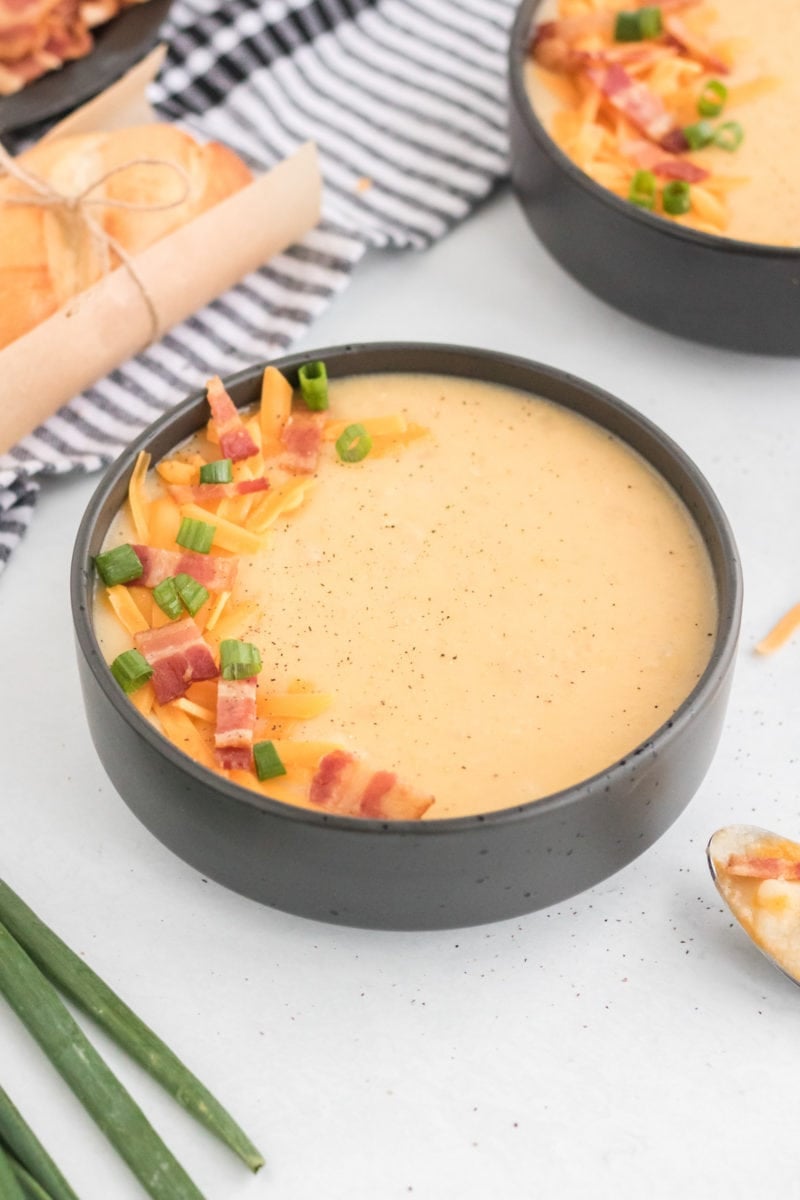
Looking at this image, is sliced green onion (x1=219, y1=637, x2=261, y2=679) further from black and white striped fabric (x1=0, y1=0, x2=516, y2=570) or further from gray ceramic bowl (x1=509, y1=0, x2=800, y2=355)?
gray ceramic bowl (x1=509, y1=0, x2=800, y2=355)

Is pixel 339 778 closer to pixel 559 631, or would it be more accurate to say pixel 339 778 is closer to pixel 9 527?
pixel 559 631

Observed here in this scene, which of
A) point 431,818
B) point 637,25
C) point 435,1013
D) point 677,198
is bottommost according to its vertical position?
point 435,1013

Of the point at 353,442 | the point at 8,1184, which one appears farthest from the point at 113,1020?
the point at 353,442

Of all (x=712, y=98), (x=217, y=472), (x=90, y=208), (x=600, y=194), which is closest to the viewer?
(x=217, y=472)

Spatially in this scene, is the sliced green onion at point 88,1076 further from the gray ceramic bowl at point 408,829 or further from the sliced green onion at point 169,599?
the sliced green onion at point 169,599

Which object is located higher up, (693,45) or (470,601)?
(693,45)

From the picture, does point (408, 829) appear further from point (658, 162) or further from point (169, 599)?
point (658, 162)

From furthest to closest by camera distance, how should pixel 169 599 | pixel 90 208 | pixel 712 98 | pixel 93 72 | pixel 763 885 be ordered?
pixel 93 72 → pixel 712 98 → pixel 90 208 → pixel 169 599 → pixel 763 885
